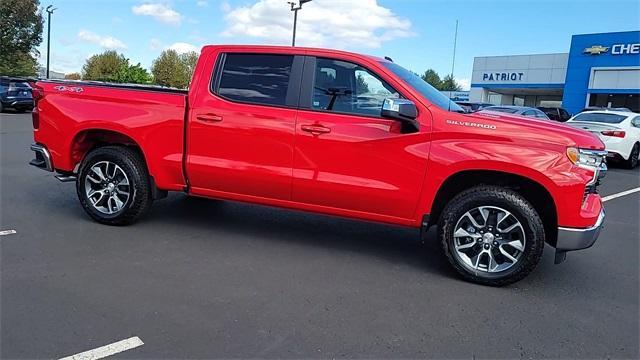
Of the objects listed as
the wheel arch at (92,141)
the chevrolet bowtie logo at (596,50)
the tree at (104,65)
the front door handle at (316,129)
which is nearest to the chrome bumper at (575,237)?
the front door handle at (316,129)

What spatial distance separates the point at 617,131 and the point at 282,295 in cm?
1154

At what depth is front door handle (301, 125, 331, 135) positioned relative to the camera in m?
4.47

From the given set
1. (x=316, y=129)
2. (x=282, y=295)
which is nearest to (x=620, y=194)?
(x=316, y=129)

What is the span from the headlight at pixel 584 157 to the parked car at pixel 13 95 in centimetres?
2360

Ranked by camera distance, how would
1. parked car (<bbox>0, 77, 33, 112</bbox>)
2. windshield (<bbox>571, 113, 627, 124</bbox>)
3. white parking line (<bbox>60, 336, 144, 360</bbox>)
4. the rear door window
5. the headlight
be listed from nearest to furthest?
1. white parking line (<bbox>60, 336, 144, 360</bbox>)
2. the headlight
3. the rear door window
4. windshield (<bbox>571, 113, 627, 124</bbox>)
5. parked car (<bbox>0, 77, 33, 112</bbox>)

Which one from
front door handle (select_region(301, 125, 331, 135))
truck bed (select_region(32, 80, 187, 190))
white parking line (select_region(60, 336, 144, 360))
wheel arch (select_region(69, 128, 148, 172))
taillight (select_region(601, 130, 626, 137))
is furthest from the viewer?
taillight (select_region(601, 130, 626, 137))

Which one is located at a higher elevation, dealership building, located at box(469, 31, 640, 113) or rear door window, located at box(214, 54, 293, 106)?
dealership building, located at box(469, 31, 640, 113)

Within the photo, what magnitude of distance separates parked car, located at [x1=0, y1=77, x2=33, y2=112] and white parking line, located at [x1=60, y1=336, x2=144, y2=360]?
2261cm

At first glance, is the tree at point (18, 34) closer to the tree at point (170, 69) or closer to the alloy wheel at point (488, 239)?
the tree at point (170, 69)

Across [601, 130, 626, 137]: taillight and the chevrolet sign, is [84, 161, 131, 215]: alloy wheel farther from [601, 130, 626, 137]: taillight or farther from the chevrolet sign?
the chevrolet sign

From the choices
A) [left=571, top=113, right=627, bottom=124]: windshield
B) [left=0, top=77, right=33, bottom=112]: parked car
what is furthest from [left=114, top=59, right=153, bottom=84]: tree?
[left=571, top=113, right=627, bottom=124]: windshield

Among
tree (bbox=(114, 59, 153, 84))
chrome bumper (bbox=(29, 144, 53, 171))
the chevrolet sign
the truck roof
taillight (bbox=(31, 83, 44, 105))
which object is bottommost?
chrome bumper (bbox=(29, 144, 53, 171))

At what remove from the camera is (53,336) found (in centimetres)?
304

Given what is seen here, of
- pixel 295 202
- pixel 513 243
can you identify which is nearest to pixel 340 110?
pixel 295 202
